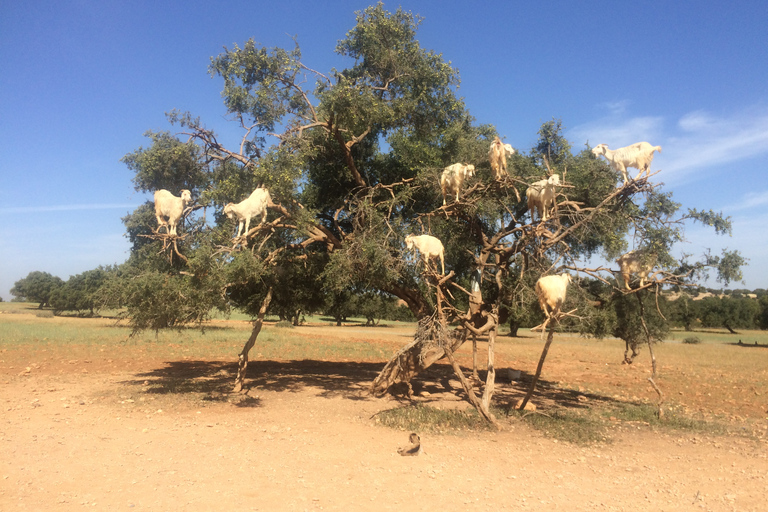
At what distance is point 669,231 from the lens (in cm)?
1045

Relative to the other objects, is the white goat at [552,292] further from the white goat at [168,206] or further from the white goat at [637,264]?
the white goat at [168,206]

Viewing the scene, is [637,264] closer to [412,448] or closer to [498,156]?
[498,156]

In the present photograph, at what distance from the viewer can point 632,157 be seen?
8.76m

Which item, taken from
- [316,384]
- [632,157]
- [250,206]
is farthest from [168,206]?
[632,157]

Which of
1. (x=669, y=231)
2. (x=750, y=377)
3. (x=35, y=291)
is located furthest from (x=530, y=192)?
(x=35, y=291)

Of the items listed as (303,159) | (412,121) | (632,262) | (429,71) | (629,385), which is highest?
(429,71)

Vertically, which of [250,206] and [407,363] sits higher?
[250,206]

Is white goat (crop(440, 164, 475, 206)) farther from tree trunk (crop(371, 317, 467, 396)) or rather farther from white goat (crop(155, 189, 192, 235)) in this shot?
white goat (crop(155, 189, 192, 235))

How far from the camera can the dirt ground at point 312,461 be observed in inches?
233

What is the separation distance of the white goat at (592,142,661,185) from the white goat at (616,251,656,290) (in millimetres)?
1499

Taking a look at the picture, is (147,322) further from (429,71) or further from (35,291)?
(35,291)

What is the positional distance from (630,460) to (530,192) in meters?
4.99

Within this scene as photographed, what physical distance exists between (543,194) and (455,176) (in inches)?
66.1

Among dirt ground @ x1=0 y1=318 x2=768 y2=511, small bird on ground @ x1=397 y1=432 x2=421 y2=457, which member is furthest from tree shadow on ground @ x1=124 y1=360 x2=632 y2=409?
small bird on ground @ x1=397 y1=432 x2=421 y2=457
